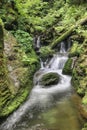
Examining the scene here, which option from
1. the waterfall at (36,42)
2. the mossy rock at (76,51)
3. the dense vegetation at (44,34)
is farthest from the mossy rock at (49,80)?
the waterfall at (36,42)

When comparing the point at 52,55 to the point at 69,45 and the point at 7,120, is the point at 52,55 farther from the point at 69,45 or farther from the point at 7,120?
the point at 7,120

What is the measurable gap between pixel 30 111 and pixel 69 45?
8.41 meters

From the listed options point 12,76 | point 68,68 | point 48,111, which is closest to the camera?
point 48,111

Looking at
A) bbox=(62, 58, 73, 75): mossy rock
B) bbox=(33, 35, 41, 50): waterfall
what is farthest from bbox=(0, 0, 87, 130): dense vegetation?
bbox=(33, 35, 41, 50): waterfall

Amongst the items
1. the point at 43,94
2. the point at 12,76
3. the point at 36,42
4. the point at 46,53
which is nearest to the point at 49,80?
the point at 43,94

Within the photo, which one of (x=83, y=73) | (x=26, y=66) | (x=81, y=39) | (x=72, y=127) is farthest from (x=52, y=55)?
(x=72, y=127)

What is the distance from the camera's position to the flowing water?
7.52m

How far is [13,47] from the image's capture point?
479 inches

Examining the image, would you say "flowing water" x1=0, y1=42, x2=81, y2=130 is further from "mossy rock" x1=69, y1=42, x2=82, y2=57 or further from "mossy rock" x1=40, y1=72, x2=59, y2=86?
"mossy rock" x1=69, y1=42, x2=82, y2=57

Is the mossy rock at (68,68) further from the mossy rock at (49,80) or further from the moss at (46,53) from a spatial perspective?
the moss at (46,53)

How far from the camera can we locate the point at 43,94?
1035 cm

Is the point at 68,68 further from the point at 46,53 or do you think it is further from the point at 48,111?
the point at 48,111

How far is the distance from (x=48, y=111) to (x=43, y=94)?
184 cm

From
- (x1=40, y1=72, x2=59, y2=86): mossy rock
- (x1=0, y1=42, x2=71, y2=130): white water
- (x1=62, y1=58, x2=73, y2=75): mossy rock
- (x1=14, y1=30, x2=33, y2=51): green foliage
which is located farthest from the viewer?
(x1=14, y1=30, x2=33, y2=51): green foliage
